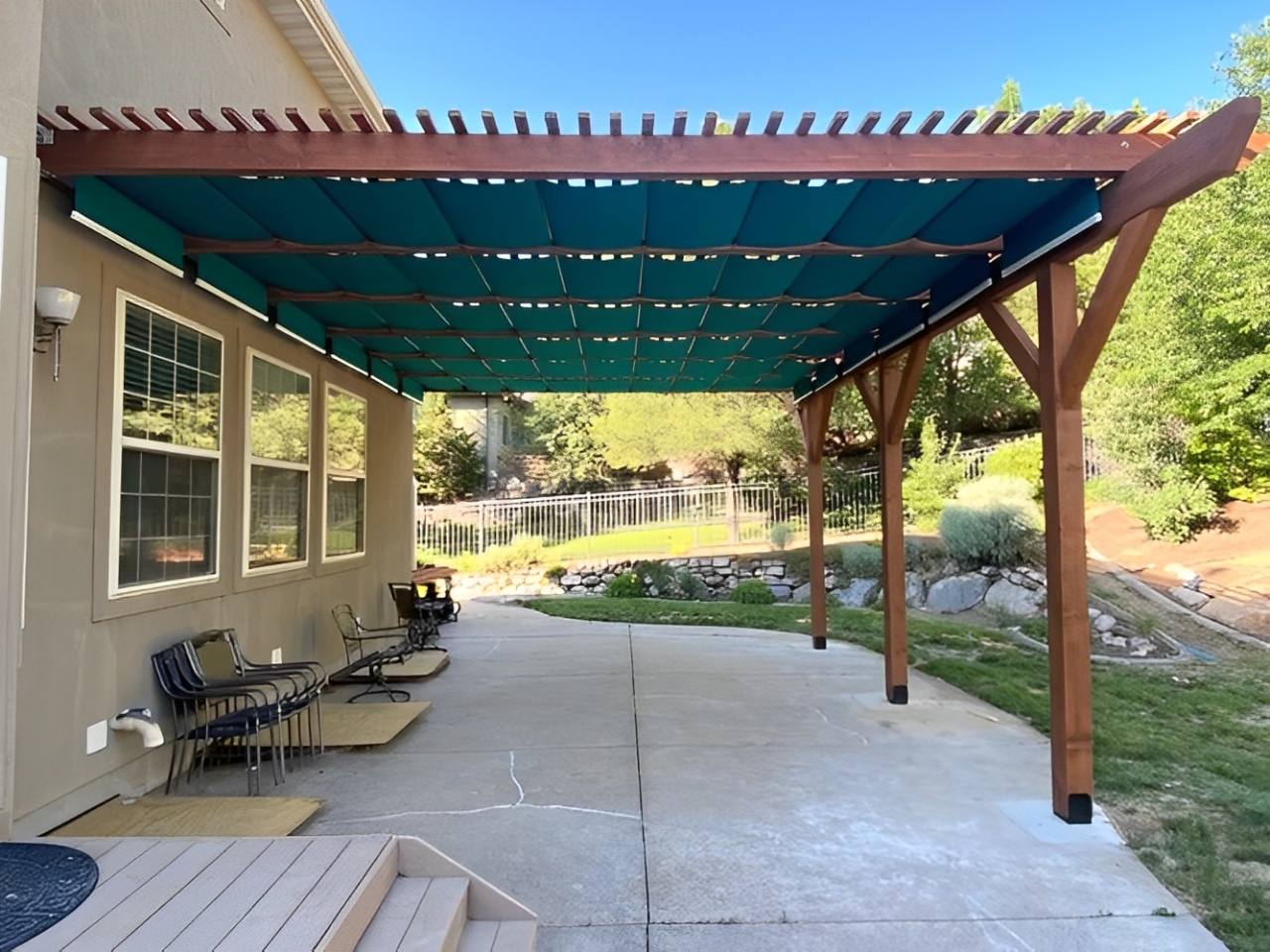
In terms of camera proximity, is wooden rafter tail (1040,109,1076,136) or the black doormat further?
wooden rafter tail (1040,109,1076,136)

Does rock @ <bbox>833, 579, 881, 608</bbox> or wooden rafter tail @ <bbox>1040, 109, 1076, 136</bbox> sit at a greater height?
wooden rafter tail @ <bbox>1040, 109, 1076, 136</bbox>

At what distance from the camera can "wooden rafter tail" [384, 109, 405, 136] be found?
294cm

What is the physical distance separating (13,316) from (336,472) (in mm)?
4763

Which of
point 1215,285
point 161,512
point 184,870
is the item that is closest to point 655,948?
point 184,870

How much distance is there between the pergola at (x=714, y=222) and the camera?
10.2 ft

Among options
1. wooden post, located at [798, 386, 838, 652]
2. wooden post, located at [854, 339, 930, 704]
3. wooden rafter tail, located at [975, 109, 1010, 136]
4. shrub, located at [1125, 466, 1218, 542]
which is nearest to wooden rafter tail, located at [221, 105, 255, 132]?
wooden rafter tail, located at [975, 109, 1010, 136]

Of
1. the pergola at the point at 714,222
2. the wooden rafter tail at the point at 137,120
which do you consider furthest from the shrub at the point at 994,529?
the wooden rafter tail at the point at 137,120

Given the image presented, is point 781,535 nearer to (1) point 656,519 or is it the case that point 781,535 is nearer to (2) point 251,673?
(1) point 656,519

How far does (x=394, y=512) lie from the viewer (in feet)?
30.5

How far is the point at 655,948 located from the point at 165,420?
Result: 375 centimetres

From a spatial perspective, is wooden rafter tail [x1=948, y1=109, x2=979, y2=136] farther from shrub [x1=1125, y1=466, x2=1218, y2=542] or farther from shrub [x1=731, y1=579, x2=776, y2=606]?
shrub [x1=731, y1=579, x2=776, y2=606]

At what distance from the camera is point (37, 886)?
2.20 meters

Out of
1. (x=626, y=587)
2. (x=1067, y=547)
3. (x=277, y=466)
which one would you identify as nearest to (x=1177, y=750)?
(x=1067, y=547)

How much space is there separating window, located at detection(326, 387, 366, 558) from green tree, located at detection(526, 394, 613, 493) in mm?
14235
